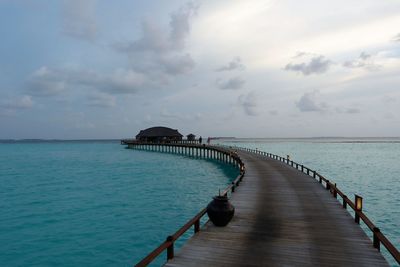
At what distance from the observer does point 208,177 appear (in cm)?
3850

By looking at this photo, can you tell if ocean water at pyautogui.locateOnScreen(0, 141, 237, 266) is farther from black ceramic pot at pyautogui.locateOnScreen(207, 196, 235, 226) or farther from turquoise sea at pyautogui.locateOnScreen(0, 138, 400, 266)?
black ceramic pot at pyautogui.locateOnScreen(207, 196, 235, 226)

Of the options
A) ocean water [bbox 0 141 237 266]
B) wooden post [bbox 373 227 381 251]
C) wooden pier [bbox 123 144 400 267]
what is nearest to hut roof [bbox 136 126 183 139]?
ocean water [bbox 0 141 237 266]

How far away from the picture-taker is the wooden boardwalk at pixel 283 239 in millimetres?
8188

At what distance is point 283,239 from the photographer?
9789mm

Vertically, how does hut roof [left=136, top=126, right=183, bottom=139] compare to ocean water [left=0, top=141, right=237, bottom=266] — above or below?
above

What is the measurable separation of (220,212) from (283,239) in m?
2.44

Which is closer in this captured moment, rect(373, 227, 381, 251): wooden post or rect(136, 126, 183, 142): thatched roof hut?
rect(373, 227, 381, 251): wooden post

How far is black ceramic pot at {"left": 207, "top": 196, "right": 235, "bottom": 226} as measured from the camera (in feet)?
35.7

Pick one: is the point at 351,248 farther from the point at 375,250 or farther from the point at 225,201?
the point at 225,201

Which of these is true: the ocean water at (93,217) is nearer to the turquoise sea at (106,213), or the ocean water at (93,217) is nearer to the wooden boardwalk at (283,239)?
the turquoise sea at (106,213)

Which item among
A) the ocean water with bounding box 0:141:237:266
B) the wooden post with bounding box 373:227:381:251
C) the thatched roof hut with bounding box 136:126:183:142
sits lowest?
the ocean water with bounding box 0:141:237:266

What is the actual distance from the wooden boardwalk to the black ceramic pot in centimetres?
28

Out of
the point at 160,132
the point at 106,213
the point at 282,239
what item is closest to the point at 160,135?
the point at 160,132

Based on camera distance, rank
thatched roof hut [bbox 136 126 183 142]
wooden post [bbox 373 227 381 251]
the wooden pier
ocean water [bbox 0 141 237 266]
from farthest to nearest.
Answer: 1. thatched roof hut [bbox 136 126 183 142]
2. ocean water [bbox 0 141 237 266]
3. wooden post [bbox 373 227 381 251]
4. the wooden pier
